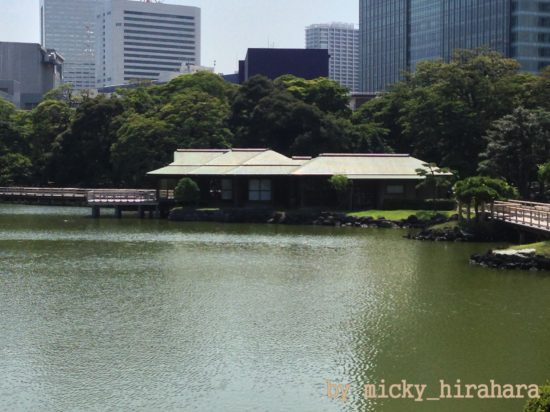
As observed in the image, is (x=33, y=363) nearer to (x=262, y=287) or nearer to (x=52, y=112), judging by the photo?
(x=262, y=287)

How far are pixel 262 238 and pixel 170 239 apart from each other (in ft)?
14.9

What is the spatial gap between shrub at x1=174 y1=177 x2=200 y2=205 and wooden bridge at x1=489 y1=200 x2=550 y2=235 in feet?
68.5

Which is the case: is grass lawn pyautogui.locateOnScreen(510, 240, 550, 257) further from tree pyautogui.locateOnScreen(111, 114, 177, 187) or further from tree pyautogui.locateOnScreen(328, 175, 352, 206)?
tree pyautogui.locateOnScreen(111, 114, 177, 187)

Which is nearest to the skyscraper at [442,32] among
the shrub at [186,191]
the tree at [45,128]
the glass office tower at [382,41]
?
the glass office tower at [382,41]

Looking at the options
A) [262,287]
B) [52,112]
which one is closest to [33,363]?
[262,287]

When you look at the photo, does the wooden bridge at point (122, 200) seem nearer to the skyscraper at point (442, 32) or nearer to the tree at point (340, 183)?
the tree at point (340, 183)

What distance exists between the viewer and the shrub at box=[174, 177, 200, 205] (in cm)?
5384

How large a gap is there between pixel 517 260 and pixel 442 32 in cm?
8758

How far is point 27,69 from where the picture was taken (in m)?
131

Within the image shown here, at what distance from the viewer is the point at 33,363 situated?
56.4 feet

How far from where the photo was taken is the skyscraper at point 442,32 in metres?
97.0

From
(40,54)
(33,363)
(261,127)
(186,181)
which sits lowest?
(33,363)

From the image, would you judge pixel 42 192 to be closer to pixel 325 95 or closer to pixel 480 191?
pixel 325 95

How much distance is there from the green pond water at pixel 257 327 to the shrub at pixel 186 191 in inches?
686
